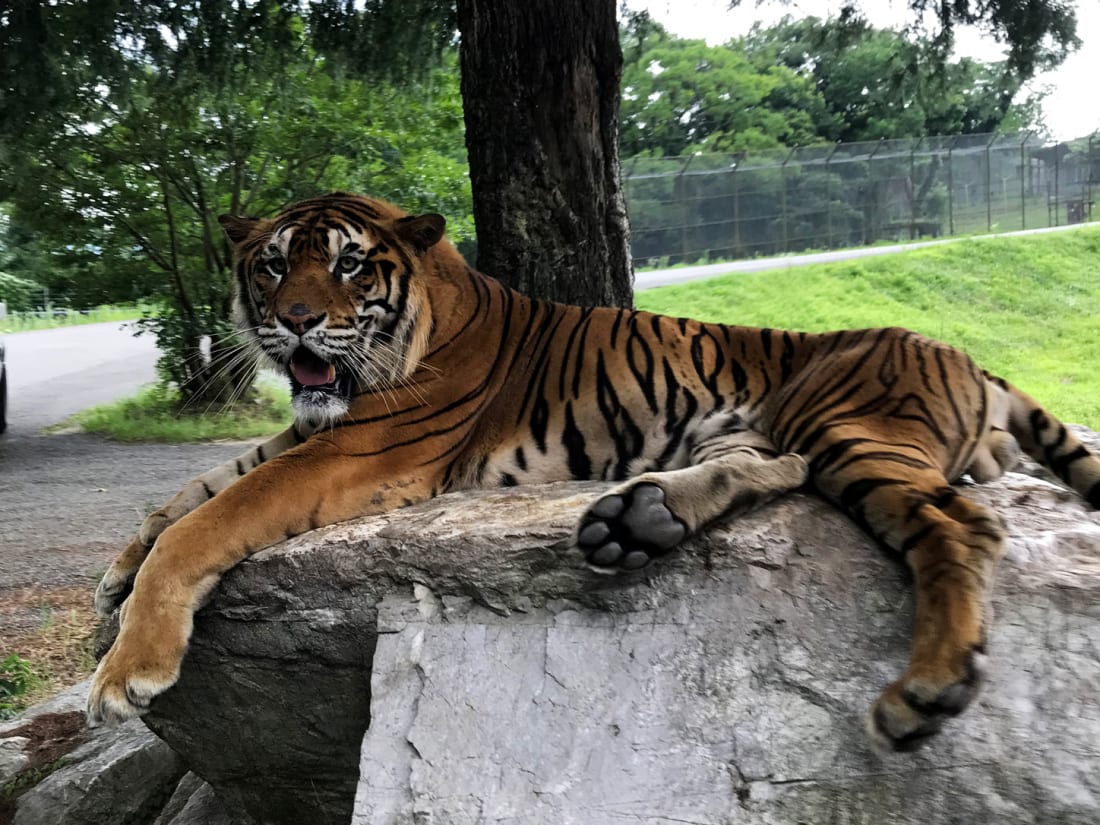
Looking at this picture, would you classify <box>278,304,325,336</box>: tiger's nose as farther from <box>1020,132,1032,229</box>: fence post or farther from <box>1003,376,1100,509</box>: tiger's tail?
<box>1020,132,1032,229</box>: fence post

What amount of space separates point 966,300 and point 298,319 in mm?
13006

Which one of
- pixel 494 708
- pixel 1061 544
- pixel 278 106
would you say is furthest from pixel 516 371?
pixel 278 106

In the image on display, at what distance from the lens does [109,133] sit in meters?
10.4

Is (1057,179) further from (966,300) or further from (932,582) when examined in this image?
(932,582)

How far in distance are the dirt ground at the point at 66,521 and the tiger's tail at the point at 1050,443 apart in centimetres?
Answer: 472

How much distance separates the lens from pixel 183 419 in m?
11.6

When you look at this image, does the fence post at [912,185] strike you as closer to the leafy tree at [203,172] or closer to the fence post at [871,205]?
the fence post at [871,205]

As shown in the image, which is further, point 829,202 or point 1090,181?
point 829,202

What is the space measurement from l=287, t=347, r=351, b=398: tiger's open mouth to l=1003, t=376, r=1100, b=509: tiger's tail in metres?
2.14

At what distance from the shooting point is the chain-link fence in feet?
63.9

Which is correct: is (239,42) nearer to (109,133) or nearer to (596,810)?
(109,133)

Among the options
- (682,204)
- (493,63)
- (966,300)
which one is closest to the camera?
(493,63)

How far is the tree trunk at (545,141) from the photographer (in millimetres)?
4668

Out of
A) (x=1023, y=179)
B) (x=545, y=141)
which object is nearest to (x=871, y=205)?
(x=1023, y=179)
